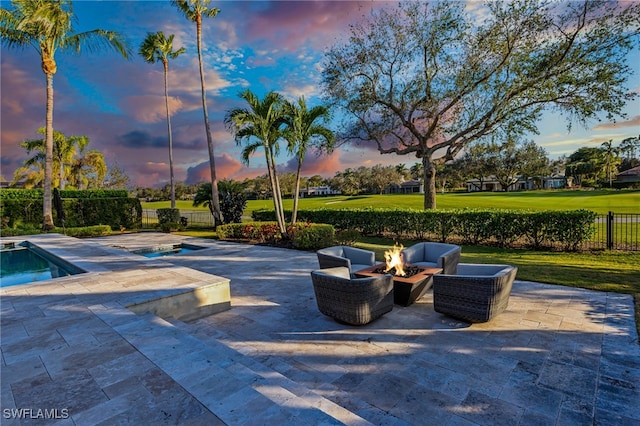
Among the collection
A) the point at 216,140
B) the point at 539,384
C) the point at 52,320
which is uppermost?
the point at 216,140

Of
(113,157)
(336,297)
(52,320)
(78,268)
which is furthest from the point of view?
(113,157)

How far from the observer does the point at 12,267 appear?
28.2 feet

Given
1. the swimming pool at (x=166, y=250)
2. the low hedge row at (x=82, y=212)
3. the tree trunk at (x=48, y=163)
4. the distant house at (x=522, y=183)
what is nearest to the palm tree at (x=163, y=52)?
the low hedge row at (x=82, y=212)

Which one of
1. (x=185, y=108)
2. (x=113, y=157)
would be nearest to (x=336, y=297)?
(x=185, y=108)

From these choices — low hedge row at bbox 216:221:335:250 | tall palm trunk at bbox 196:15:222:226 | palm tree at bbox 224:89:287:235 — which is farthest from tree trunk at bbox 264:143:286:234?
tall palm trunk at bbox 196:15:222:226

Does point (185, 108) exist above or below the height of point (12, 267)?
above

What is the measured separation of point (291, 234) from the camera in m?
10.7

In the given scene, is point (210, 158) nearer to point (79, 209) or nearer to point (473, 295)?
point (79, 209)

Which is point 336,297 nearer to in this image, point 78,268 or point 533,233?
point 78,268

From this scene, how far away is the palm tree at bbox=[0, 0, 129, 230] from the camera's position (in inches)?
520

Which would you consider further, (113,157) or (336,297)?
(113,157)

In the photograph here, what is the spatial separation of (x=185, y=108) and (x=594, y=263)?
22.8 meters

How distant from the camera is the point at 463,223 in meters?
10.3

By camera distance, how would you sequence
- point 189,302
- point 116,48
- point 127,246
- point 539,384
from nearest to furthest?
point 539,384
point 189,302
point 127,246
point 116,48
